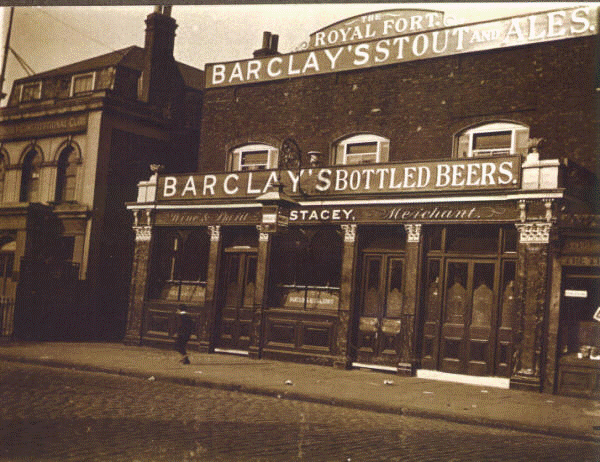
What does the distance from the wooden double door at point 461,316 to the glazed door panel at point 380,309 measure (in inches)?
31.7

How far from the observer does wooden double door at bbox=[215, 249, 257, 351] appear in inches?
787

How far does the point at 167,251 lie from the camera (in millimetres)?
21703

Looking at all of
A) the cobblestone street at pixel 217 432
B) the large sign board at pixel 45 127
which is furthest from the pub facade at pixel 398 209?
the cobblestone street at pixel 217 432

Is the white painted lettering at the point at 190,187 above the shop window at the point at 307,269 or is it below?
above

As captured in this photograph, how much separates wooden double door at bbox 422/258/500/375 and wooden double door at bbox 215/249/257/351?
505 centimetres

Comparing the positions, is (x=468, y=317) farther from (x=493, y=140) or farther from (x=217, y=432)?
(x=217, y=432)

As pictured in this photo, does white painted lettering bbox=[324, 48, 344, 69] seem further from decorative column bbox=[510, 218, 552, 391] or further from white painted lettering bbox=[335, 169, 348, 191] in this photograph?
decorative column bbox=[510, 218, 552, 391]

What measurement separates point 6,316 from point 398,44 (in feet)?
44.1

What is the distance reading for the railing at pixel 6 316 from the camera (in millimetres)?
21723

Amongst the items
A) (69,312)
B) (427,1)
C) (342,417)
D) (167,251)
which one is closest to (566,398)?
(342,417)

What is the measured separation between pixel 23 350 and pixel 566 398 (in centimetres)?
1256

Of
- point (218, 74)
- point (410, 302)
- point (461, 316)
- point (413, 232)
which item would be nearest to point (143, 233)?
point (218, 74)

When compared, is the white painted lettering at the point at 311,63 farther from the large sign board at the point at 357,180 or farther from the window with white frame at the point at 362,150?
the large sign board at the point at 357,180

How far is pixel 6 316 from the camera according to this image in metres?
21.9
